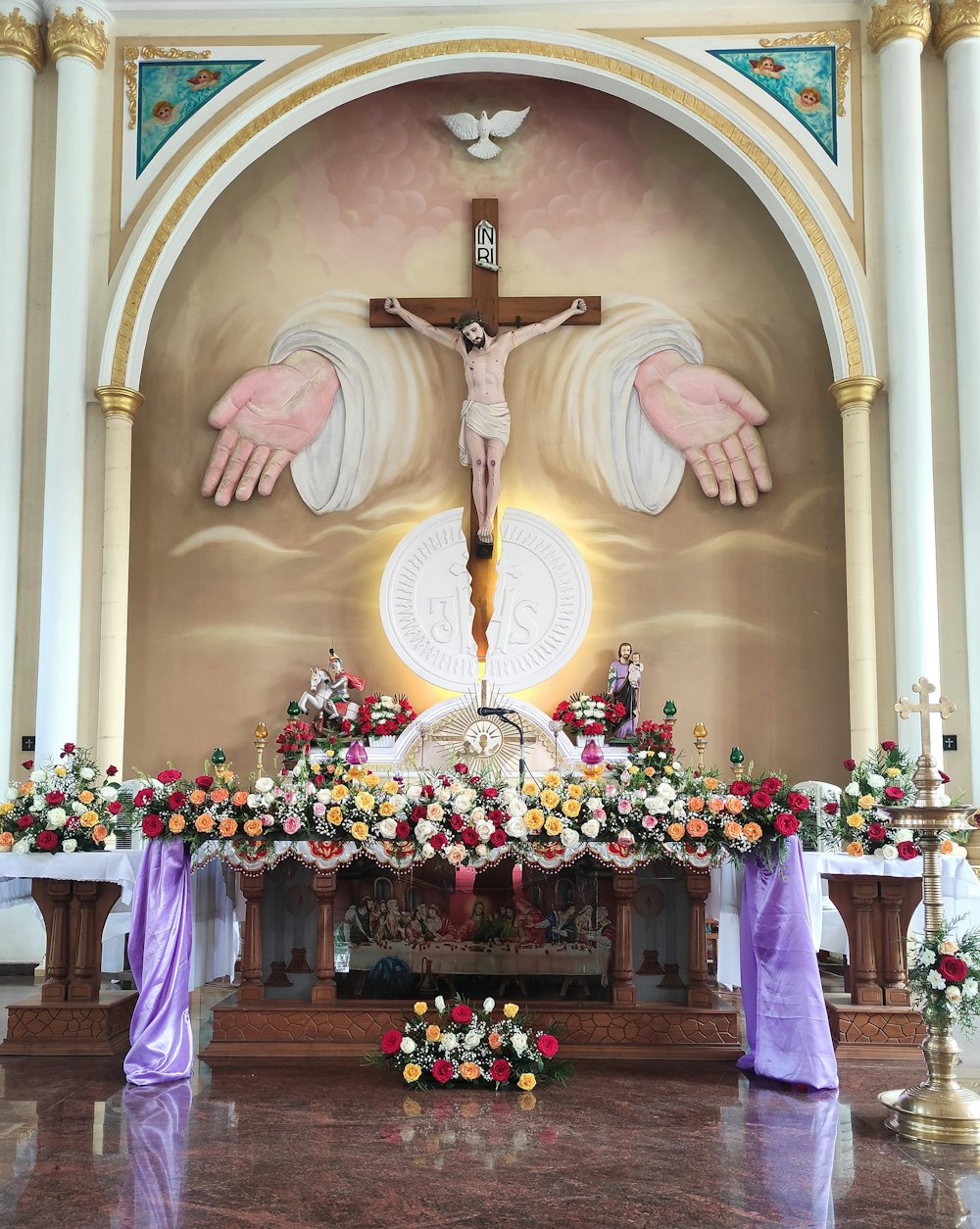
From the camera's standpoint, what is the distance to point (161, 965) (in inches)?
241

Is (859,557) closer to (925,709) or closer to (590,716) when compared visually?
(590,716)

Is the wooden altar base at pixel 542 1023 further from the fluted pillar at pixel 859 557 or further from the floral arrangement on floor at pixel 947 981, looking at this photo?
the fluted pillar at pixel 859 557

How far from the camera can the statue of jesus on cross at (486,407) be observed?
1063 centimetres

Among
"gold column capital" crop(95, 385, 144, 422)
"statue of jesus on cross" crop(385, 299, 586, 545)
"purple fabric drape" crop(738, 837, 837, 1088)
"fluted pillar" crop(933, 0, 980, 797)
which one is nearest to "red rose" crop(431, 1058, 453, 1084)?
"purple fabric drape" crop(738, 837, 837, 1088)

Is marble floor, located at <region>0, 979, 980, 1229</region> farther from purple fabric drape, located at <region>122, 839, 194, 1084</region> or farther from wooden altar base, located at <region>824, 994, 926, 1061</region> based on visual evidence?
wooden altar base, located at <region>824, 994, 926, 1061</region>

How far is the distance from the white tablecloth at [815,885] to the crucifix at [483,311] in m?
4.28

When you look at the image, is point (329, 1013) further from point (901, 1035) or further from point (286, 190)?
point (286, 190)

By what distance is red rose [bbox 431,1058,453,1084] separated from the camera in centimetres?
566

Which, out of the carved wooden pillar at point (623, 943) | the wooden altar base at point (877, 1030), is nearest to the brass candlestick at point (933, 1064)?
the wooden altar base at point (877, 1030)

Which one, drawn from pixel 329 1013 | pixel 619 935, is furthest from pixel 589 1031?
pixel 329 1013

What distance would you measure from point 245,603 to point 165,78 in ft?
14.9

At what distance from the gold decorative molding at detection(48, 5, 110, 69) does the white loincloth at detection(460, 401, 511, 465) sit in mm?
4286

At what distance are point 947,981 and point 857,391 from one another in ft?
19.4

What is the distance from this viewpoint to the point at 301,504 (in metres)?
11.1
